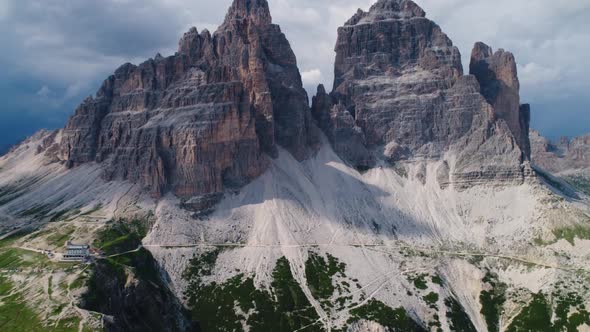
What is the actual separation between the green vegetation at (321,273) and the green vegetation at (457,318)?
33.7 metres

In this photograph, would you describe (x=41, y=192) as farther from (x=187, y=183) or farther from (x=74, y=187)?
(x=187, y=183)

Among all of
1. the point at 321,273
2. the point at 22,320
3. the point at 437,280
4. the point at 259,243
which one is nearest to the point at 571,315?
the point at 437,280

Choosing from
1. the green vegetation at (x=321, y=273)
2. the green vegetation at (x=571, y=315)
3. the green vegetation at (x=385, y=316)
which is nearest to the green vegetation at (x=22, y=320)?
the green vegetation at (x=321, y=273)

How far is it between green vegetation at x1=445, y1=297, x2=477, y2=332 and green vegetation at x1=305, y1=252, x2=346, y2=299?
110 ft

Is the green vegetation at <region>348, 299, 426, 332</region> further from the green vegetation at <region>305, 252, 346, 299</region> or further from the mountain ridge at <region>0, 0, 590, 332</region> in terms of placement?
the green vegetation at <region>305, 252, 346, 299</region>

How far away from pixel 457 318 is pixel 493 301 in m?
16.1

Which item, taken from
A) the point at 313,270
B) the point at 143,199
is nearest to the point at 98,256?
the point at 143,199

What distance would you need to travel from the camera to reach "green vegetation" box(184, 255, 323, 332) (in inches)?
5246

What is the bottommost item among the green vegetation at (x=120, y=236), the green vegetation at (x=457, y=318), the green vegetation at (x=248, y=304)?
the green vegetation at (x=457, y=318)

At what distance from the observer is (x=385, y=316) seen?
138375mm

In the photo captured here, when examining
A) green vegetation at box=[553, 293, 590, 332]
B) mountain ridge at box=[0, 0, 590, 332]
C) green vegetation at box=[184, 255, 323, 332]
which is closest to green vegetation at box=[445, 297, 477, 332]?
mountain ridge at box=[0, 0, 590, 332]

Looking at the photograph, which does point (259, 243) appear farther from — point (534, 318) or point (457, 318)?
point (534, 318)

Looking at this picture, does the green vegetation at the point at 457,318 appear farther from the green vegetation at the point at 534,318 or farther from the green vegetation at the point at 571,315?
the green vegetation at the point at 571,315

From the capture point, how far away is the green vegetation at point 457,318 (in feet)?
458
